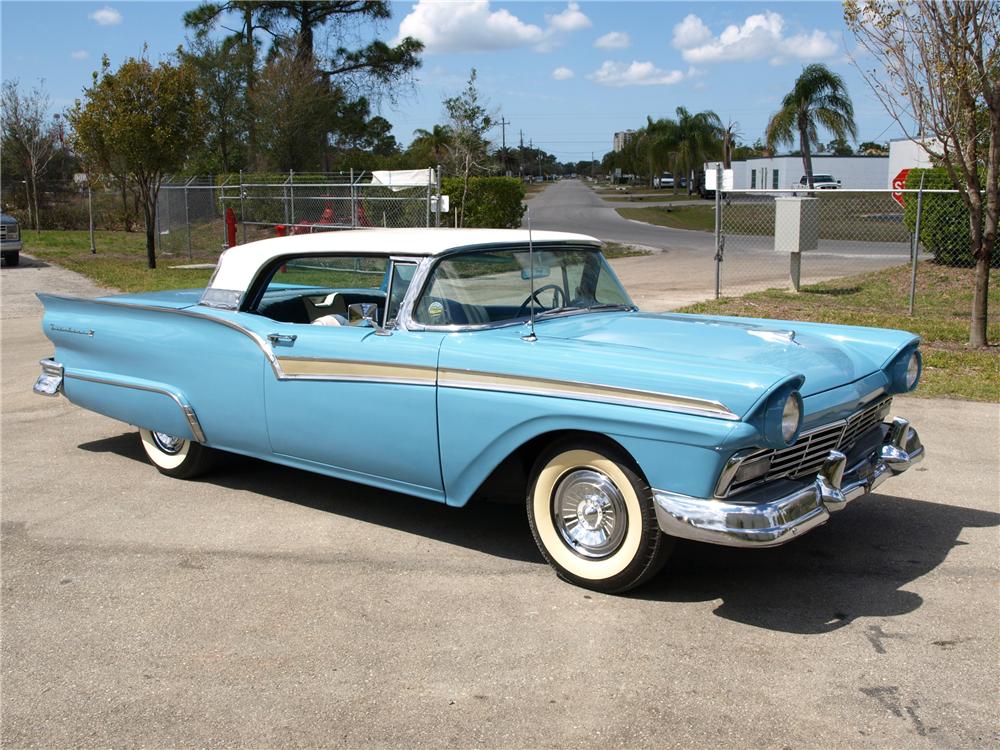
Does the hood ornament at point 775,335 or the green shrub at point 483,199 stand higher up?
the green shrub at point 483,199

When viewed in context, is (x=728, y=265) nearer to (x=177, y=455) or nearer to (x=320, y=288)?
(x=320, y=288)

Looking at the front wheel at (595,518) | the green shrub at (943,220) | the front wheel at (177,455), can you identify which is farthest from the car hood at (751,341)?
the green shrub at (943,220)

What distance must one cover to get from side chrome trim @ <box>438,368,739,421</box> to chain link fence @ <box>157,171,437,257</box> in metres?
14.9

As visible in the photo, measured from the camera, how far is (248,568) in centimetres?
441

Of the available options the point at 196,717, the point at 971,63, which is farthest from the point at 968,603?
the point at 971,63

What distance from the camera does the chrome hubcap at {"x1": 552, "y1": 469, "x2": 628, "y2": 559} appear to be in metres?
3.94

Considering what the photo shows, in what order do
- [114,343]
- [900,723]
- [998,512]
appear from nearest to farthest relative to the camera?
[900,723] → [998,512] → [114,343]

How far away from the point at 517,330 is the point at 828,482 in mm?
1539

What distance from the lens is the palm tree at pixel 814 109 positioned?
40.3 m

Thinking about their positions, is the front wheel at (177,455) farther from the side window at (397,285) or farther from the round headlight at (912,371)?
the round headlight at (912,371)

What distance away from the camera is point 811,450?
4.07 metres

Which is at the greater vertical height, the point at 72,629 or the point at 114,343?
the point at 114,343

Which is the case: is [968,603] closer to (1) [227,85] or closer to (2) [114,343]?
(2) [114,343]

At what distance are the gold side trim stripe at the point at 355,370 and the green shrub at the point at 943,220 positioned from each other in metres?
13.1
